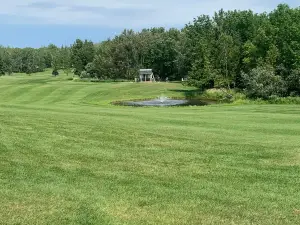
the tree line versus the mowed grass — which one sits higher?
the tree line

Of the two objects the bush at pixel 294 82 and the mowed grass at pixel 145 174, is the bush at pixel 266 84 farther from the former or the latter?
the mowed grass at pixel 145 174

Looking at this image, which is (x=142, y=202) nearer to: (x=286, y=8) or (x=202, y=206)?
(x=202, y=206)

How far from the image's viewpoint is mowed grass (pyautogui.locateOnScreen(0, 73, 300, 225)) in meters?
7.71

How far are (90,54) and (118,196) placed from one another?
411ft

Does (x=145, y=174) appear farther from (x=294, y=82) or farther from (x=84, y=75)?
(x=84, y=75)

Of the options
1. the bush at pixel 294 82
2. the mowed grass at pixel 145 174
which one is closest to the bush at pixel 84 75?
the bush at pixel 294 82

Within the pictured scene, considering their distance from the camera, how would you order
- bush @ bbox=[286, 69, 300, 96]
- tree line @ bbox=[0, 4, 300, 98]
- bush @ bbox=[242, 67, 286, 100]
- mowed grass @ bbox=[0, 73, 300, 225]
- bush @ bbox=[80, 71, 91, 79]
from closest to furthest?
mowed grass @ bbox=[0, 73, 300, 225], bush @ bbox=[286, 69, 300, 96], bush @ bbox=[242, 67, 286, 100], tree line @ bbox=[0, 4, 300, 98], bush @ bbox=[80, 71, 91, 79]

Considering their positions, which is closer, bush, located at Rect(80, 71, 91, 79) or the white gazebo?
the white gazebo

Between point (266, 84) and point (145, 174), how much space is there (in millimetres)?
48728

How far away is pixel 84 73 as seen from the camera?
122m

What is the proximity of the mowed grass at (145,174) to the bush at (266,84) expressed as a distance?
125 feet

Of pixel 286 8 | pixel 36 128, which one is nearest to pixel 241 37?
pixel 286 8

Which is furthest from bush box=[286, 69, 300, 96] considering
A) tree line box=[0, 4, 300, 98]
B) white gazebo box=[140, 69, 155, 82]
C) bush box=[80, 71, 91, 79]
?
bush box=[80, 71, 91, 79]

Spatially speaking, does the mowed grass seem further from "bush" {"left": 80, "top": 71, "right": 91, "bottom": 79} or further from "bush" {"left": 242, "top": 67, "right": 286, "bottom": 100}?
"bush" {"left": 80, "top": 71, "right": 91, "bottom": 79}
